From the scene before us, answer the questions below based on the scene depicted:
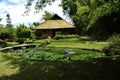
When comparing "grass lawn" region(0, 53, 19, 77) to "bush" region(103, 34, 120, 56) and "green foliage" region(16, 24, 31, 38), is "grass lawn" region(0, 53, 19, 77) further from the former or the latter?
"green foliage" region(16, 24, 31, 38)

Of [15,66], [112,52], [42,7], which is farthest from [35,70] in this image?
[112,52]

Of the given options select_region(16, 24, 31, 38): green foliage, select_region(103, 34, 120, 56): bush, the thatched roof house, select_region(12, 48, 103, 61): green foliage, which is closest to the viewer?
select_region(12, 48, 103, 61): green foliage

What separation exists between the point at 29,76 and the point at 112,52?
856 centimetres

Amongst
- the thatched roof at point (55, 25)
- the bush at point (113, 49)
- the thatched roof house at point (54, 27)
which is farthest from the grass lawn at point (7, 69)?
the thatched roof at point (55, 25)

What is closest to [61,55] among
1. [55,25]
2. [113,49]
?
[113,49]

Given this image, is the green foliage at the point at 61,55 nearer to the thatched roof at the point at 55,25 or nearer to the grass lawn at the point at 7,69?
the grass lawn at the point at 7,69

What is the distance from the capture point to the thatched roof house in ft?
172

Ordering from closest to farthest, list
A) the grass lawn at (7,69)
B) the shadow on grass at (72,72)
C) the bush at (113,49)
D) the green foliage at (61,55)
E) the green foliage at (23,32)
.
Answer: the shadow on grass at (72,72) < the grass lawn at (7,69) < the green foliage at (61,55) < the bush at (113,49) < the green foliage at (23,32)

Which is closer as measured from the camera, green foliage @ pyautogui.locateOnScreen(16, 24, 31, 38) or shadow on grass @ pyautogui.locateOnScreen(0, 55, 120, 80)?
shadow on grass @ pyautogui.locateOnScreen(0, 55, 120, 80)

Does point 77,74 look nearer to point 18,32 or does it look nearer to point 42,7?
point 42,7

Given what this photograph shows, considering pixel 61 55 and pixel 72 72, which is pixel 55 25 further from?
pixel 72 72

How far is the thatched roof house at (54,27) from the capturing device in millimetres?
52372

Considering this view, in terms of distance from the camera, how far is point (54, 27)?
52531 millimetres

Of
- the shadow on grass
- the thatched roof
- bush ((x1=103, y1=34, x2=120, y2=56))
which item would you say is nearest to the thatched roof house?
the thatched roof
